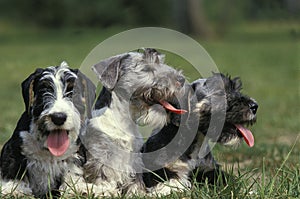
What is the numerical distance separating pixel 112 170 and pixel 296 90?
12.8 meters

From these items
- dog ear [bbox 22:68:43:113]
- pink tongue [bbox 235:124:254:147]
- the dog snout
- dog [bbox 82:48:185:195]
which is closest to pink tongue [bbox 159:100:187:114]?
dog [bbox 82:48:185:195]

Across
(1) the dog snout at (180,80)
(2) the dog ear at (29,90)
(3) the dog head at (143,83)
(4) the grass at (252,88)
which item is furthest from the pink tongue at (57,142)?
(1) the dog snout at (180,80)

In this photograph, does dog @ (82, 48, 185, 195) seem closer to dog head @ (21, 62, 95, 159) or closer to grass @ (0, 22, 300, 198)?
dog head @ (21, 62, 95, 159)

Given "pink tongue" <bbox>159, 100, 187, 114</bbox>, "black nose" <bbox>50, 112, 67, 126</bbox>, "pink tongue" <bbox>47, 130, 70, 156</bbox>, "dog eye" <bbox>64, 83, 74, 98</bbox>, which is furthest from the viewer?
"pink tongue" <bbox>159, 100, 187, 114</bbox>

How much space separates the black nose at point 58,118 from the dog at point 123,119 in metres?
0.47

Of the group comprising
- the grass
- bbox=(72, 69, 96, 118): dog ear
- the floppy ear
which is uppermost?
the floppy ear

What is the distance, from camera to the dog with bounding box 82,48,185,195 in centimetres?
596

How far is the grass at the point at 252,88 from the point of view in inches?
222

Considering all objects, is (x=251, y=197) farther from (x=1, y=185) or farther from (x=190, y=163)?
(x=1, y=185)

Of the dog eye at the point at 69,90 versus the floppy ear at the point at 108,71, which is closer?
Result: the dog eye at the point at 69,90

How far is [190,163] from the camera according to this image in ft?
20.4

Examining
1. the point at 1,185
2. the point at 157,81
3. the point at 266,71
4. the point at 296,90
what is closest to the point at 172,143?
the point at 157,81

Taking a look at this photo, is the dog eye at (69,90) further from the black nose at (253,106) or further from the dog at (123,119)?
the black nose at (253,106)

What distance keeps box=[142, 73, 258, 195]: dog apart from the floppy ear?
70 cm
